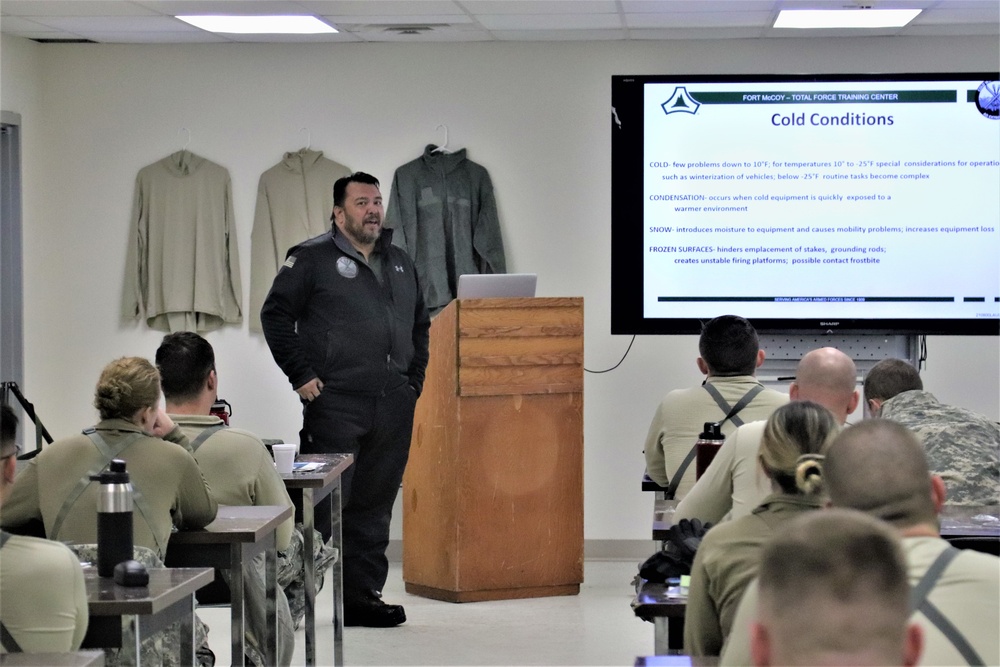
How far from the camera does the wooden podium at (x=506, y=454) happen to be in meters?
5.85

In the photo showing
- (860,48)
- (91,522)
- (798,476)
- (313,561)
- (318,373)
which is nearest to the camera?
(798,476)

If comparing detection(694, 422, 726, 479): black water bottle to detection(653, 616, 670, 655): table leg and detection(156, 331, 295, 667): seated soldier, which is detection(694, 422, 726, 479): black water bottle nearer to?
detection(653, 616, 670, 655): table leg

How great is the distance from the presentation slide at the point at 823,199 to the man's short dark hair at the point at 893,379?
1873 mm

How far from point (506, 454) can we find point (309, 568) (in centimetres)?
170

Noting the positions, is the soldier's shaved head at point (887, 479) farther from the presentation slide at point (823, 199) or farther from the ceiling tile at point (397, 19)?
the ceiling tile at point (397, 19)

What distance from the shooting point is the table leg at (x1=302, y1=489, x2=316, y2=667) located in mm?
4266

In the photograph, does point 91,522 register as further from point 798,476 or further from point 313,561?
point 798,476

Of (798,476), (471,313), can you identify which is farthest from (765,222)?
(798,476)

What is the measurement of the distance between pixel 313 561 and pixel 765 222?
3.06 m

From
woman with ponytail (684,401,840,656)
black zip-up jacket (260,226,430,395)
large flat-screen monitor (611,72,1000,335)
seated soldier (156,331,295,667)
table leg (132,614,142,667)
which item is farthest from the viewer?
large flat-screen monitor (611,72,1000,335)

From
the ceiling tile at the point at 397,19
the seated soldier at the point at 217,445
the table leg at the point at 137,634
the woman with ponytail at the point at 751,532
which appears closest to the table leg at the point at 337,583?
the seated soldier at the point at 217,445

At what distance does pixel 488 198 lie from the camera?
684cm

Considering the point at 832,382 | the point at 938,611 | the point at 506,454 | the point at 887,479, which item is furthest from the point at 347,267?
the point at 938,611

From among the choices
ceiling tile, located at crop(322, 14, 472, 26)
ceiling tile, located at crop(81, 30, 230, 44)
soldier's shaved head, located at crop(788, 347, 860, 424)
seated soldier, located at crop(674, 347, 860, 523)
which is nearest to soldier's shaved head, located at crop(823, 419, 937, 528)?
seated soldier, located at crop(674, 347, 860, 523)
